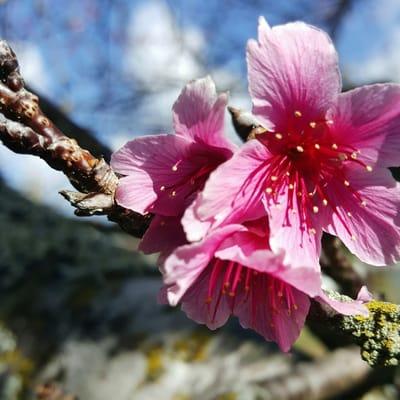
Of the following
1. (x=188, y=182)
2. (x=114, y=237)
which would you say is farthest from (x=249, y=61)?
(x=114, y=237)

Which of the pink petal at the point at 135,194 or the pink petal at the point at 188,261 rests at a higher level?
the pink petal at the point at 135,194

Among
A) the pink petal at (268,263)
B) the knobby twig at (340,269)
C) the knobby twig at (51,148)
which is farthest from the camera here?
the knobby twig at (340,269)

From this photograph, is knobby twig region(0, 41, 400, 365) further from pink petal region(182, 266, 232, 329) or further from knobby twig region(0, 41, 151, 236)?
pink petal region(182, 266, 232, 329)

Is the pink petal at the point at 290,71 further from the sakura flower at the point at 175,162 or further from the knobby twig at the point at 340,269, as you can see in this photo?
the knobby twig at the point at 340,269

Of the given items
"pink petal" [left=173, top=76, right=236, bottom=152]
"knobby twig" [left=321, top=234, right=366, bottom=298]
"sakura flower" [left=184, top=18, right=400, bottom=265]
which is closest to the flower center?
"sakura flower" [left=184, top=18, right=400, bottom=265]

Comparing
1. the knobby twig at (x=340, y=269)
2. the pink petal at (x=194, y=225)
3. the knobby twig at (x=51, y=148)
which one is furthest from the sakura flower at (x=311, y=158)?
the knobby twig at (x=340, y=269)

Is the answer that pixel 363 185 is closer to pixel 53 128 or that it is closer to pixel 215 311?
pixel 215 311

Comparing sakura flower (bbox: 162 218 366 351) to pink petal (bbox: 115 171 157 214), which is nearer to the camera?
sakura flower (bbox: 162 218 366 351)
